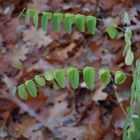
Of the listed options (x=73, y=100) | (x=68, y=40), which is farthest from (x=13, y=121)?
(x=68, y=40)

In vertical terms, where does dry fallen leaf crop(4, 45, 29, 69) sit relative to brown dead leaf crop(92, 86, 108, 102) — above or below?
above

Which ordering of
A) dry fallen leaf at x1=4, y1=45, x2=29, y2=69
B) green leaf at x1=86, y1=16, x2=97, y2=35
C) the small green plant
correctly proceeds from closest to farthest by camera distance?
1. the small green plant
2. green leaf at x1=86, y1=16, x2=97, y2=35
3. dry fallen leaf at x1=4, y1=45, x2=29, y2=69

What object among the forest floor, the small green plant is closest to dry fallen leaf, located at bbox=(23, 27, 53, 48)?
the forest floor

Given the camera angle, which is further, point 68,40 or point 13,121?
point 68,40

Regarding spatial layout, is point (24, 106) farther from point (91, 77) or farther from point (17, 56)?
point (91, 77)

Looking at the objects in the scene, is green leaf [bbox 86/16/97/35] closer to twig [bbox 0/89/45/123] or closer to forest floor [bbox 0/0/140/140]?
forest floor [bbox 0/0/140/140]

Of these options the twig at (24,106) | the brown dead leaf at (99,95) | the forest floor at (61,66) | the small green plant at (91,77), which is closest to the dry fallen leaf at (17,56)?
the forest floor at (61,66)

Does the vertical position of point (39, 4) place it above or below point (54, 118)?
above

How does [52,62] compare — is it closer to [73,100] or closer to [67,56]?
[67,56]

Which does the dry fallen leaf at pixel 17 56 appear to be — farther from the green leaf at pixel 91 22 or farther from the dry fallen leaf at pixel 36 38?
the green leaf at pixel 91 22

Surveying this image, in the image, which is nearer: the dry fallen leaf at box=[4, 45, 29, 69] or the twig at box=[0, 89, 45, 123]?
the twig at box=[0, 89, 45, 123]

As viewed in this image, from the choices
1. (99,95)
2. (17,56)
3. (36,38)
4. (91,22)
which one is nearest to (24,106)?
(99,95)
